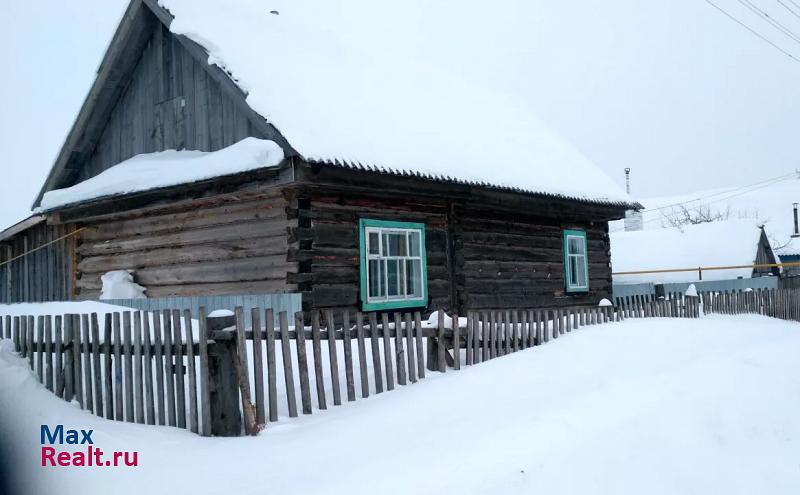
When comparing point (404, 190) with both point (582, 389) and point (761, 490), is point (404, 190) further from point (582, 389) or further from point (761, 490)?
point (761, 490)

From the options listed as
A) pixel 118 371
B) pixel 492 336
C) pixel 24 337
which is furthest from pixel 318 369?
pixel 24 337

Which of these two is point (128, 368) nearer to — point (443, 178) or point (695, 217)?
point (443, 178)

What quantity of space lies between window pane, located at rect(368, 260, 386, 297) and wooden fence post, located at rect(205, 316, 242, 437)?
5.33 m

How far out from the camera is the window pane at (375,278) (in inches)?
439

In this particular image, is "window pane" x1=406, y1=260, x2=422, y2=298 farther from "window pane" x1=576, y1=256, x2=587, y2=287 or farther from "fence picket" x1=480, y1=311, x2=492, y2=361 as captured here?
"window pane" x1=576, y1=256, x2=587, y2=287

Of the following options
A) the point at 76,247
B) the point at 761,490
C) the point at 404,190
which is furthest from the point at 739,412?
the point at 76,247

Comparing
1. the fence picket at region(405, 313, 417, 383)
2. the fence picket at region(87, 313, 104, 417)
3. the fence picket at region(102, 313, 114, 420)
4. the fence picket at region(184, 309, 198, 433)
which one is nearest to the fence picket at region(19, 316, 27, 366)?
the fence picket at region(87, 313, 104, 417)

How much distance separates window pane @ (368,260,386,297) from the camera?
11156 millimetres

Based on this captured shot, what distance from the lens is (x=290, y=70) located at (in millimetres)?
11688

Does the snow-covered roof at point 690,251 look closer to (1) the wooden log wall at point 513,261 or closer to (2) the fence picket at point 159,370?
(1) the wooden log wall at point 513,261

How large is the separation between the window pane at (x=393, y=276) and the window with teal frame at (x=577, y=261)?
19.3 feet

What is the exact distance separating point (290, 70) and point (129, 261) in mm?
4508

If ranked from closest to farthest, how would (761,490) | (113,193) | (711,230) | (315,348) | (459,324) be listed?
(761,490) < (315,348) < (459,324) < (113,193) < (711,230)

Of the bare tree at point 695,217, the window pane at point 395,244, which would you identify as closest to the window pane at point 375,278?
the window pane at point 395,244
